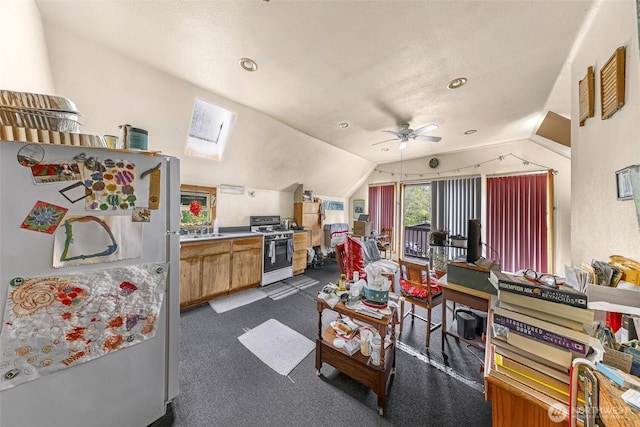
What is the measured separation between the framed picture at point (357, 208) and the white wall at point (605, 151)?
4599 mm

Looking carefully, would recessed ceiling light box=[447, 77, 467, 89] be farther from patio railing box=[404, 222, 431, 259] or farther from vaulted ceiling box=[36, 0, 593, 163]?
patio railing box=[404, 222, 431, 259]

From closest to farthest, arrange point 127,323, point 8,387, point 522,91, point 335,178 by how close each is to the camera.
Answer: point 8,387
point 127,323
point 522,91
point 335,178

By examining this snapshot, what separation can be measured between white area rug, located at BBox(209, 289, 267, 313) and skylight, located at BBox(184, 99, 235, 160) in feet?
7.47

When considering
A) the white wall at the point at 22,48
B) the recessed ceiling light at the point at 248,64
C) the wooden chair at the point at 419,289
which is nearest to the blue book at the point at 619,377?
the wooden chair at the point at 419,289

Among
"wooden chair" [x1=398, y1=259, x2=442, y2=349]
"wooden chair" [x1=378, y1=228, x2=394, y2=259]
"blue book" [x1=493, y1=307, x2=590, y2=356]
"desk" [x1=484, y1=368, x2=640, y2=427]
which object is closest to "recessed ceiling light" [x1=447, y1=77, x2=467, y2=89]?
"wooden chair" [x1=398, y1=259, x2=442, y2=349]

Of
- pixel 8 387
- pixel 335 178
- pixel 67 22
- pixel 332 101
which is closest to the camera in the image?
pixel 8 387

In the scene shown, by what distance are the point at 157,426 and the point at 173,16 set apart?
9.30ft

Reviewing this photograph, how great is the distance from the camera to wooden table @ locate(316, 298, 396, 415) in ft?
4.83

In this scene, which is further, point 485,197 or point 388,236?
point 388,236

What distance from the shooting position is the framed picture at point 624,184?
98 cm

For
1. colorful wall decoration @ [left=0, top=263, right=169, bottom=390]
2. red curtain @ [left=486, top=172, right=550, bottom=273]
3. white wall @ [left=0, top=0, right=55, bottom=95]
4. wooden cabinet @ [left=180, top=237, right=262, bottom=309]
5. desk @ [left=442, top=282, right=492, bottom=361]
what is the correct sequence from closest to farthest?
colorful wall decoration @ [left=0, top=263, right=169, bottom=390], white wall @ [left=0, top=0, right=55, bottom=95], desk @ [left=442, top=282, right=492, bottom=361], wooden cabinet @ [left=180, top=237, right=262, bottom=309], red curtain @ [left=486, top=172, right=550, bottom=273]

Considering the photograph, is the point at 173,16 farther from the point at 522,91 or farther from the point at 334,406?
the point at 522,91

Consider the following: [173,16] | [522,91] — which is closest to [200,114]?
[173,16]

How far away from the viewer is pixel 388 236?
5574mm
